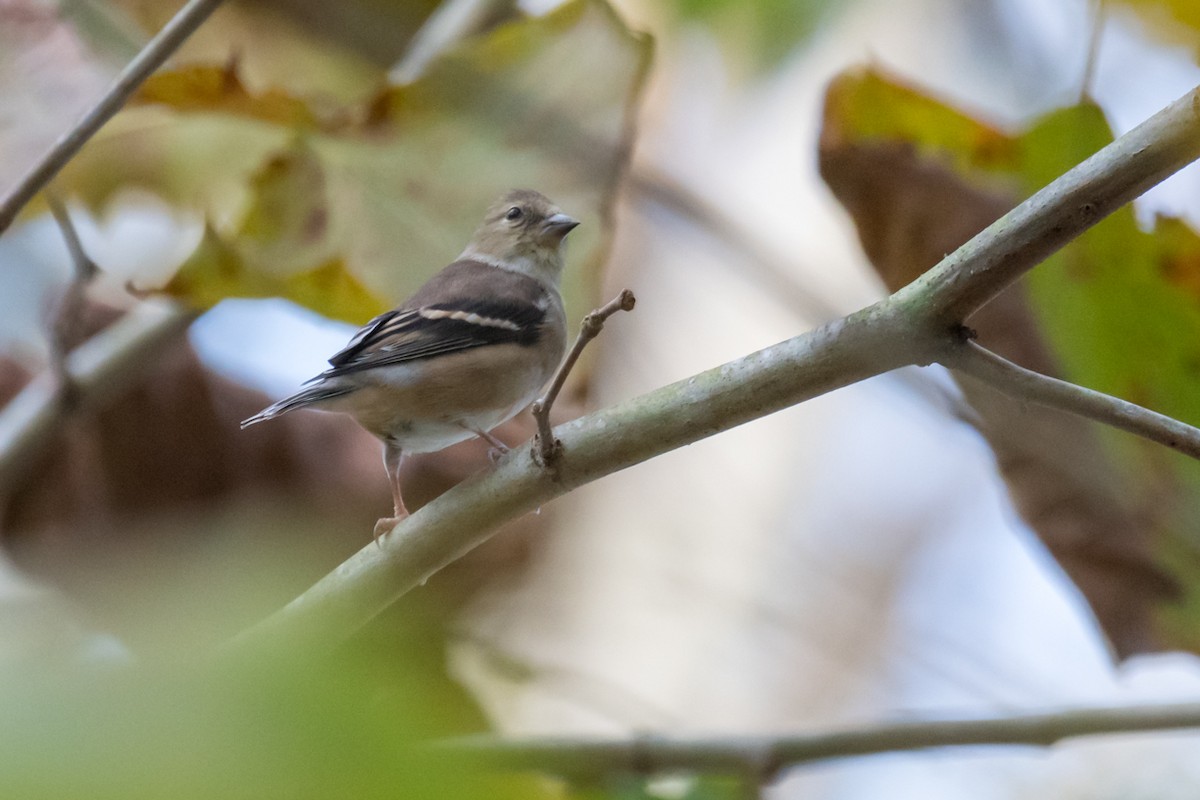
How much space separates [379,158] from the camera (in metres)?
2.60

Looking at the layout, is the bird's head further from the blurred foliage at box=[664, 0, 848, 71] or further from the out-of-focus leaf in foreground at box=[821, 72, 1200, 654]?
the out-of-focus leaf in foreground at box=[821, 72, 1200, 654]

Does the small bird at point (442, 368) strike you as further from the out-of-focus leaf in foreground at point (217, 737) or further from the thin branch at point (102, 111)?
the out-of-focus leaf in foreground at point (217, 737)

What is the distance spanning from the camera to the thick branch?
57.1 inches

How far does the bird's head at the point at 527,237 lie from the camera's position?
3.44 m

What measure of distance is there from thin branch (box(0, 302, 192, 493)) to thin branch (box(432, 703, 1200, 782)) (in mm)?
1338

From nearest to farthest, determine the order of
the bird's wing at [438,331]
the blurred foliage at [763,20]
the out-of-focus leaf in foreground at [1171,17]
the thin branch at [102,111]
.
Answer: the thin branch at [102,111]
the out-of-focus leaf in foreground at [1171,17]
the bird's wing at [438,331]
the blurred foliage at [763,20]

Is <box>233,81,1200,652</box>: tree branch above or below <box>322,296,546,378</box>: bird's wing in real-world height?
below

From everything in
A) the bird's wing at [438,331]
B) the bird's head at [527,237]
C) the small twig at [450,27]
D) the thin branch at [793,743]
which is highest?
the small twig at [450,27]

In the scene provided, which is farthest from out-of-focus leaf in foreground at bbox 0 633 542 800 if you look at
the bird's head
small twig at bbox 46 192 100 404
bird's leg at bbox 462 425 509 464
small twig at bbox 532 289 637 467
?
the bird's head

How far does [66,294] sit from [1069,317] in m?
2.19

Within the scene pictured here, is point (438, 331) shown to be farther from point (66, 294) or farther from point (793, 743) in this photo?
point (793, 743)

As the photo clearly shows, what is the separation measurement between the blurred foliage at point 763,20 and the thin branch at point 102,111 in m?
1.22

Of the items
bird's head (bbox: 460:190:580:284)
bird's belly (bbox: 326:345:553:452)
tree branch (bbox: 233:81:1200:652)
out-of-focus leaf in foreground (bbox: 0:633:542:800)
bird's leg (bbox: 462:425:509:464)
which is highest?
bird's head (bbox: 460:190:580:284)

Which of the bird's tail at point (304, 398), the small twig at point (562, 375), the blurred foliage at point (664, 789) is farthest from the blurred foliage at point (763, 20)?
the blurred foliage at point (664, 789)
